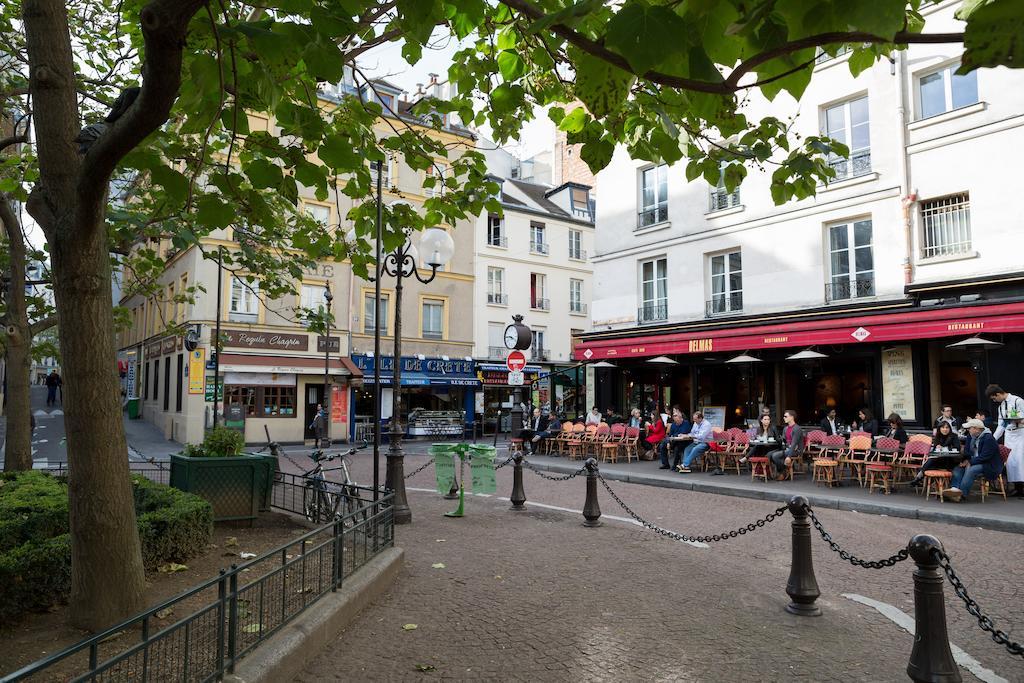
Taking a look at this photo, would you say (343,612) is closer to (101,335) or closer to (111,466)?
(111,466)

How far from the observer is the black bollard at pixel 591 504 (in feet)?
28.7

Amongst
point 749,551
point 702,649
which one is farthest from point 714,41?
point 749,551

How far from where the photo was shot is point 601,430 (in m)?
18.1

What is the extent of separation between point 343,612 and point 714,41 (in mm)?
4182

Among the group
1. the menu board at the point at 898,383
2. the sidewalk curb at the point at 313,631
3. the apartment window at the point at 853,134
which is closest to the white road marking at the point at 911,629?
the sidewalk curb at the point at 313,631

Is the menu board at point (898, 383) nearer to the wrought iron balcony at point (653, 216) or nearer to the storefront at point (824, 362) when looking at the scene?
the storefront at point (824, 362)

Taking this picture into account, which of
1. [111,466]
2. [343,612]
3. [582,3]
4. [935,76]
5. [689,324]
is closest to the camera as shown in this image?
[582,3]

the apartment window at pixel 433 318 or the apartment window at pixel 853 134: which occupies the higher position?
the apartment window at pixel 853 134

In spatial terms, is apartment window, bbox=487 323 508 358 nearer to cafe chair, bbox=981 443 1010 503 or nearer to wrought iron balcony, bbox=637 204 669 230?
wrought iron balcony, bbox=637 204 669 230

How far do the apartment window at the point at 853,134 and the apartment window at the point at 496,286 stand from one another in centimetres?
1863

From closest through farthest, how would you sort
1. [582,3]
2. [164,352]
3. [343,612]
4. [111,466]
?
[582,3], [111,466], [343,612], [164,352]

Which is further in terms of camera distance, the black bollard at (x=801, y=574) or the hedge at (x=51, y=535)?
the black bollard at (x=801, y=574)

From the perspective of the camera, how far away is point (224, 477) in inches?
301

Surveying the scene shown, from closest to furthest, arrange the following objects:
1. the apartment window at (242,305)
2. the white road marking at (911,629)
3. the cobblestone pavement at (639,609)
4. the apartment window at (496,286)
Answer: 1. the white road marking at (911,629)
2. the cobblestone pavement at (639,609)
3. the apartment window at (242,305)
4. the apartment window at (496,286)
